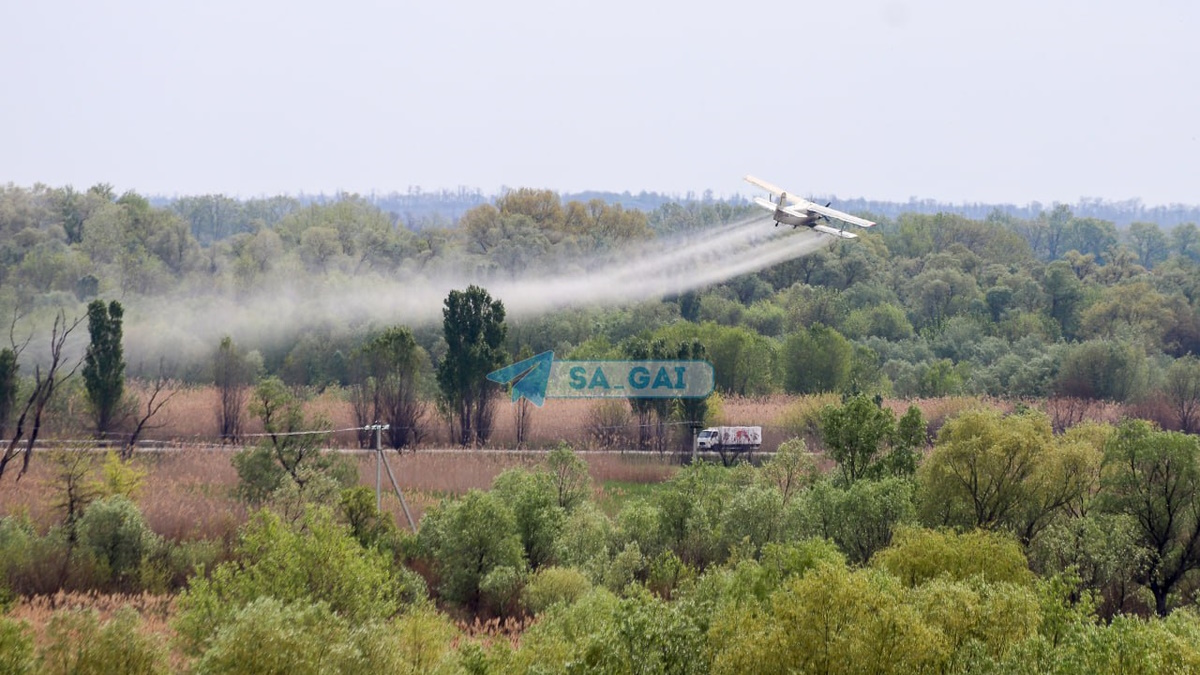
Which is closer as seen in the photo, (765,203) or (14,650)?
(14,650)

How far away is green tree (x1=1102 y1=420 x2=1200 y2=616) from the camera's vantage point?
29094 mm

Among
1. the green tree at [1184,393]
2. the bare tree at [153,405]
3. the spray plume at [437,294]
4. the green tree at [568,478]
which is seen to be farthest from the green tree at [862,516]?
the spray plume at [437,294]

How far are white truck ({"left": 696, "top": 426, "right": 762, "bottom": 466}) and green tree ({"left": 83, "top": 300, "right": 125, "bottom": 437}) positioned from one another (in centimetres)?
2127

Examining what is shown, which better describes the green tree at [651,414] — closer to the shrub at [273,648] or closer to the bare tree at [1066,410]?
the bare tree at [1066,410]

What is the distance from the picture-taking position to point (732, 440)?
49.6m

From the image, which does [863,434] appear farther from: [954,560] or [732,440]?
[732,440]

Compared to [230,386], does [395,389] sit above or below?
below

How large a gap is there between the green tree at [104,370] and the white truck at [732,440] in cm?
2127

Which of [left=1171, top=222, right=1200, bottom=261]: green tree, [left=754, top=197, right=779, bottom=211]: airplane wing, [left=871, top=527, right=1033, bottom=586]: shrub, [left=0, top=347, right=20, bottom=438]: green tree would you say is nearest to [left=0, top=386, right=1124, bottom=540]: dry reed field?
[left=0, top=347, right=20, bottom=438]: green tree

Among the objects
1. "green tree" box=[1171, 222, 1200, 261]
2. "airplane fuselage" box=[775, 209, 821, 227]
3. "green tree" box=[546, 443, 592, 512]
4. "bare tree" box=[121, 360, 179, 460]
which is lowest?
"green tree" box=[546, 443, 592, 512]

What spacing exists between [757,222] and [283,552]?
49.6 m

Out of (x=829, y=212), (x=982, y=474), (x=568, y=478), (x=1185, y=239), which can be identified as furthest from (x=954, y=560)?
(x=1185, y=239)

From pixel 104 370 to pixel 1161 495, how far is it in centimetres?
3385

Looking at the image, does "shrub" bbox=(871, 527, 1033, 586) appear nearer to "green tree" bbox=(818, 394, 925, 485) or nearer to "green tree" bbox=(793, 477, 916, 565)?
"green tree" bbox=(793, 477, 916, 565)
